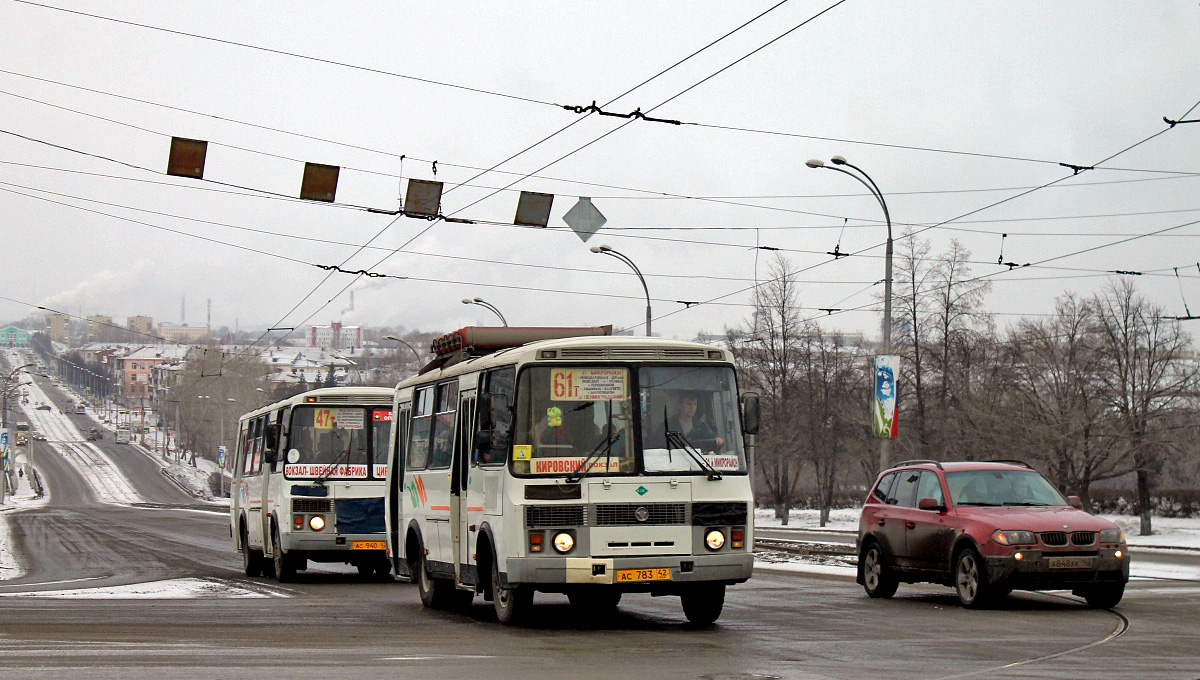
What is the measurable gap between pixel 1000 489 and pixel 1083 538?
1394 mm

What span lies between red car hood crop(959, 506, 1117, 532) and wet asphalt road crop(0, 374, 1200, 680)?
0.93 m

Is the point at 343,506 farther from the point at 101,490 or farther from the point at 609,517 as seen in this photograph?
the point at 101,490

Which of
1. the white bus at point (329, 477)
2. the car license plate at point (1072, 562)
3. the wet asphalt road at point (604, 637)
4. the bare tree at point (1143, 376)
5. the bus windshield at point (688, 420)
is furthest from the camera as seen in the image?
the bare tree at point (1143, 376)

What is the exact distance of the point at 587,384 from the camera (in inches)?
503

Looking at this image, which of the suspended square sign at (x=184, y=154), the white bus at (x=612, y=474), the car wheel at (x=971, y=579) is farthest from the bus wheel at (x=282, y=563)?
the car wheel at (x=971, y=579)

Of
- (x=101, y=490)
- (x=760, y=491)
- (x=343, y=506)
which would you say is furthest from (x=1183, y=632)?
(x=101, y=490)

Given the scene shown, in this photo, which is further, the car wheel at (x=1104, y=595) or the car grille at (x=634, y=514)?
the car wheel at (x=1104, y=595)

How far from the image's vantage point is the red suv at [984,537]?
14.8 m

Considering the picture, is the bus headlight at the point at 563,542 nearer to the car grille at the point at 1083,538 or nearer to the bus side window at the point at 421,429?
the bus side window at the point at 421,429

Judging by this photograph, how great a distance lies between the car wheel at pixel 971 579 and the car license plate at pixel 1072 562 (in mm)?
720

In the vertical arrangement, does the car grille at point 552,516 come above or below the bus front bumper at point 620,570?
above

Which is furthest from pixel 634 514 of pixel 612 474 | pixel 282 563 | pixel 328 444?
pixel 282 563

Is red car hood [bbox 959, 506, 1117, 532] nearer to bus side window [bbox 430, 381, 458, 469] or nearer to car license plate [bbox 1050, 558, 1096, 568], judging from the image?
car license plate [bbox 1050, 558, 1096, 568]

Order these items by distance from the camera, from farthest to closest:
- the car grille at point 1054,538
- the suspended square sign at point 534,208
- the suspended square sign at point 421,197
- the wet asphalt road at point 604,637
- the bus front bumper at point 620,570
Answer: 1. the suspended square sign at point 534,208
2. the suspended square sign at point 421,197
3. the car grille at point 1054,538
4. the bus front bumper at point 620,570
5. the wet asphalt road at point 604,637
